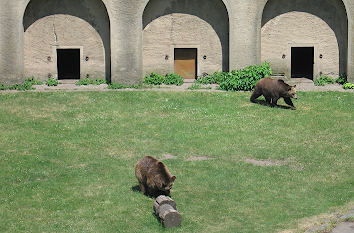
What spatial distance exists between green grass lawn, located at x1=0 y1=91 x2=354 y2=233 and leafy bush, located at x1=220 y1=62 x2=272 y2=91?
4.24 feet

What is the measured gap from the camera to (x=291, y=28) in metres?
31.7

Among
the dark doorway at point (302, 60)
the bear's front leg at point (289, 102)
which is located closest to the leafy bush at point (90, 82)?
the bear's front leg at point (289, 102)

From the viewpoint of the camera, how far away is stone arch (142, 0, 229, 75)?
103 feet

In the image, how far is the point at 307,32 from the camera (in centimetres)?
3178

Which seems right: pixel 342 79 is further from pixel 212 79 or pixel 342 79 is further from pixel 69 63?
pixel 69 63

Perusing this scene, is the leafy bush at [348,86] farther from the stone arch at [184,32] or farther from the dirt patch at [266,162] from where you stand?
the dirt patch at [266,162]

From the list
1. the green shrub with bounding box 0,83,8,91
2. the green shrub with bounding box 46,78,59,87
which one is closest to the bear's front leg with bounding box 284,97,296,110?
the green shrub with bounding box 46,78,59,87

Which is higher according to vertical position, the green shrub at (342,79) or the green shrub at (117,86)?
the green shrub at (342,79)

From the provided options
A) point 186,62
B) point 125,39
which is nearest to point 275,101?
point 186,62

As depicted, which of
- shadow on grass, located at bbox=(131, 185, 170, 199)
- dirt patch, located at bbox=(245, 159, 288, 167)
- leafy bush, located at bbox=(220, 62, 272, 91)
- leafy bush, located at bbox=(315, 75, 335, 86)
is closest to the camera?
shadow on grass, located at bbox=(131, 185, 170, 199)

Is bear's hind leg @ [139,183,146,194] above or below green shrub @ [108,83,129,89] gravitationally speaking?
below

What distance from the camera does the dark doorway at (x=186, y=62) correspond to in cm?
3212

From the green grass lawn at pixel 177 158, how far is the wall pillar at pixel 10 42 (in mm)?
2618

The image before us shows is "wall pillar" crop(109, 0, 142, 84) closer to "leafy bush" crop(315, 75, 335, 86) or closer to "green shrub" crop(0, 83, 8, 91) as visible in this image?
"green shrub" crop(0, 83, 8, 91)
